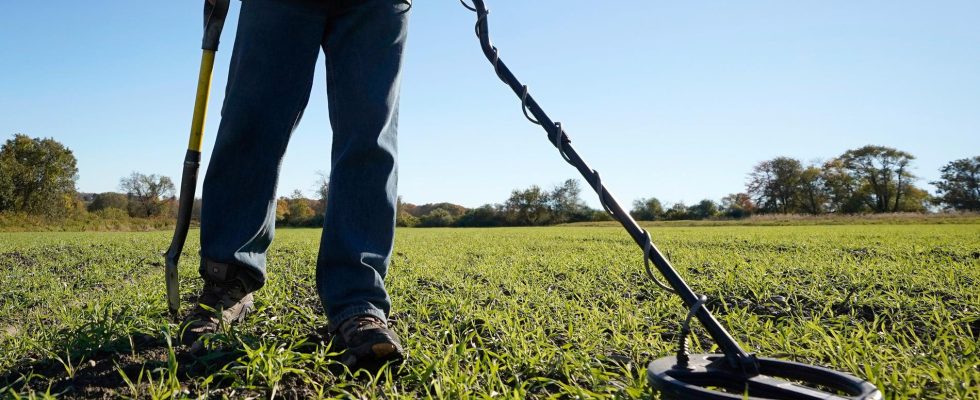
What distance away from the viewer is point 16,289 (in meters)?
3.98

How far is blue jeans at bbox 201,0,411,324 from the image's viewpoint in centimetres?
201

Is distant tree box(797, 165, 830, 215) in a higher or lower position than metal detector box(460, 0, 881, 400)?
higher

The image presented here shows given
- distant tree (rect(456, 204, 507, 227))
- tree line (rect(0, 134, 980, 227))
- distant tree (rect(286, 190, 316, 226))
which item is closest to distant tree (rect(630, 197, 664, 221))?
tree line (rect(0, 134, 980, 227))

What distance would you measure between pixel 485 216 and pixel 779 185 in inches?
1683

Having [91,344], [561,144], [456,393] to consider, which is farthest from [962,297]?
[91,344]

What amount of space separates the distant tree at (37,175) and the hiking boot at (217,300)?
5141cm

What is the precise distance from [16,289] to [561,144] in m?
4.30

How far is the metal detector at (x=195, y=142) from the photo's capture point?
2072mm

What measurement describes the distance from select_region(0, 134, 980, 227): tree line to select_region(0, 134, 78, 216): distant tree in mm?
72

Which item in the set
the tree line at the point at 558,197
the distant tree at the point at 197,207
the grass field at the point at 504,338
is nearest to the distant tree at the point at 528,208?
the tree line at the point at 558,197

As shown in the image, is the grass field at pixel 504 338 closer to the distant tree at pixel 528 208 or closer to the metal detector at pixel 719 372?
the metal detector at pixel 719 372

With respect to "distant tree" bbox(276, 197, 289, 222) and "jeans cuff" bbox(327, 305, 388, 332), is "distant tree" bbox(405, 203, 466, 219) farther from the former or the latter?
"jeans cuff" bbox(327, 305, 388, 332)

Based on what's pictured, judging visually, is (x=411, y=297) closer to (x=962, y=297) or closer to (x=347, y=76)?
(x=347, y=76)

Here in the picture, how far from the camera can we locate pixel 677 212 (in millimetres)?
57500
